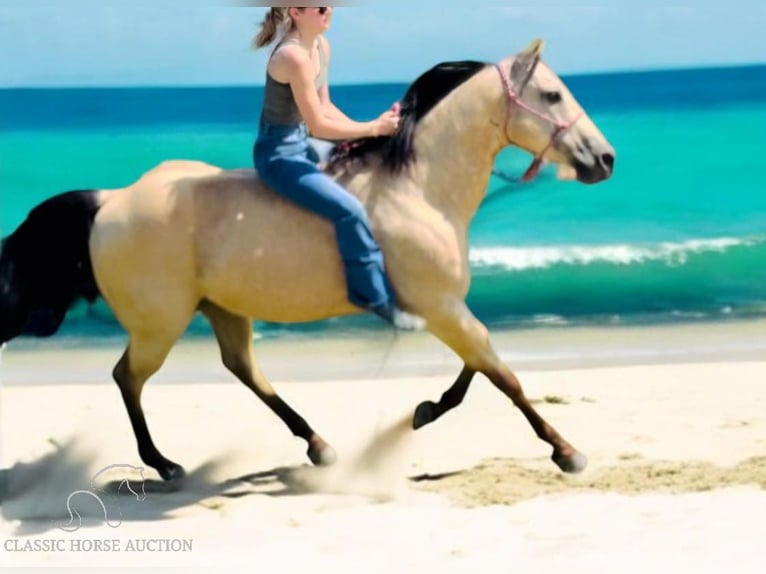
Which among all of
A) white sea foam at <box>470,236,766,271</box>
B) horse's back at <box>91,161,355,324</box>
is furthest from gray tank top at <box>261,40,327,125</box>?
white sea foam at <box>470,236,766,271</box>

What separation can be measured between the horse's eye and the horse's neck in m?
0.16

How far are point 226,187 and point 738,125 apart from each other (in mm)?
4665

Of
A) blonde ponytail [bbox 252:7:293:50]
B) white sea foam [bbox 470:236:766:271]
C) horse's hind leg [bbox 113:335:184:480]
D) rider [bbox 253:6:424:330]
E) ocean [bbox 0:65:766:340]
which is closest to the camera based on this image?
rider [bbox 253:6:424:330]

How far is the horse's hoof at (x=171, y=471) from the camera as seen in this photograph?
500cm

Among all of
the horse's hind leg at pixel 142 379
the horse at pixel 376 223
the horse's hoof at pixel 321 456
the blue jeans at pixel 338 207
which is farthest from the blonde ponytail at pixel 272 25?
the horse's hoof at pixel 321 456

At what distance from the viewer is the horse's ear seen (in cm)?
466

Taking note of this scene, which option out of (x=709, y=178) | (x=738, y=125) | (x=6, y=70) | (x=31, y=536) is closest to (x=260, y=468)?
(x=31, y=536)

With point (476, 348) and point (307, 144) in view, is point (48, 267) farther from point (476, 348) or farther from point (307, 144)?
point (476, 348)

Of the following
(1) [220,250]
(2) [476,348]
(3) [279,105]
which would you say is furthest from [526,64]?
(1) [220,250]

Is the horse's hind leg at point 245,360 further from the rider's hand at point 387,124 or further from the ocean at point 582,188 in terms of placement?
the ocean at point 582,188

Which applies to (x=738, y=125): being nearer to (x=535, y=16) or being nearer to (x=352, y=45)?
(x=535, y=16)

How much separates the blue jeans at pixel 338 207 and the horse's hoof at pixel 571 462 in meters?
0.87

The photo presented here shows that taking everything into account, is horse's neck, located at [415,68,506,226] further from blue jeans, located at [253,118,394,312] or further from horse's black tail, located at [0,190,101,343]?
horse's black tail, located at [0,190,101,343]

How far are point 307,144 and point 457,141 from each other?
52 centimetres
